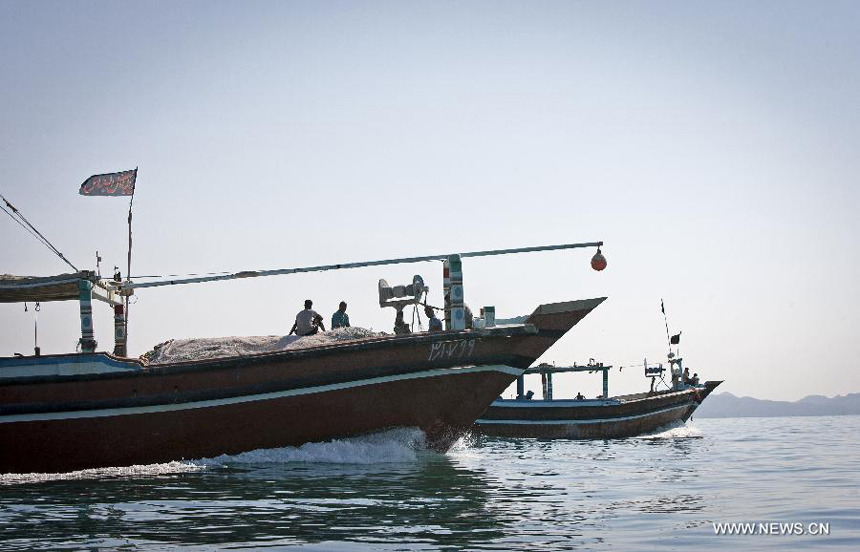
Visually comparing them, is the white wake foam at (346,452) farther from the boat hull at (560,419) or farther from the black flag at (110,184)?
Result: the boat hull at (560,419)

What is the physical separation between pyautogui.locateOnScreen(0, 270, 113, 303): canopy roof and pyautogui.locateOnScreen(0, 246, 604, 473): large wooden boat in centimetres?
36

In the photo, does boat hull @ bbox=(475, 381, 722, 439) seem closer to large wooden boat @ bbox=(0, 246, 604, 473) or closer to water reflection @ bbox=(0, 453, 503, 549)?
large wooden boat @ bbox=(0, 246, 604, 473)

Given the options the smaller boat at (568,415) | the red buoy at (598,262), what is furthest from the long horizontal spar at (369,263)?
the smaller boat at (568,415)

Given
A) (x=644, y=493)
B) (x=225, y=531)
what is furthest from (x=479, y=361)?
(x=225, y=531)

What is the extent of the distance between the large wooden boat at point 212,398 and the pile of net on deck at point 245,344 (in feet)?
2.13

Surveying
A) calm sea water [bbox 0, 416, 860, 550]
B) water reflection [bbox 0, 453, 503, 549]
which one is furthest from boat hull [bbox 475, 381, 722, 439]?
water reflection [bbox 0, 453, 503, 549]

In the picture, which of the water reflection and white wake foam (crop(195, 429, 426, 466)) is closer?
the water reflection

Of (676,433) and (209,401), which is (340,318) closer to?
(209,401)

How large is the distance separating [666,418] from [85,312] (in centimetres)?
2606

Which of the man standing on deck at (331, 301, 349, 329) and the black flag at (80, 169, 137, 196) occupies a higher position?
the black flag at (80, 169, 137, 196)

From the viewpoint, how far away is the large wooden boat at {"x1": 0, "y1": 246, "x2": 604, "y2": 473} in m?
15.3

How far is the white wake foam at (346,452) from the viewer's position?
15.6 m

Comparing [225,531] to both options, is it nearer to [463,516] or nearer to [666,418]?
[463,516]

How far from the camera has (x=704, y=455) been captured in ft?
68.6
